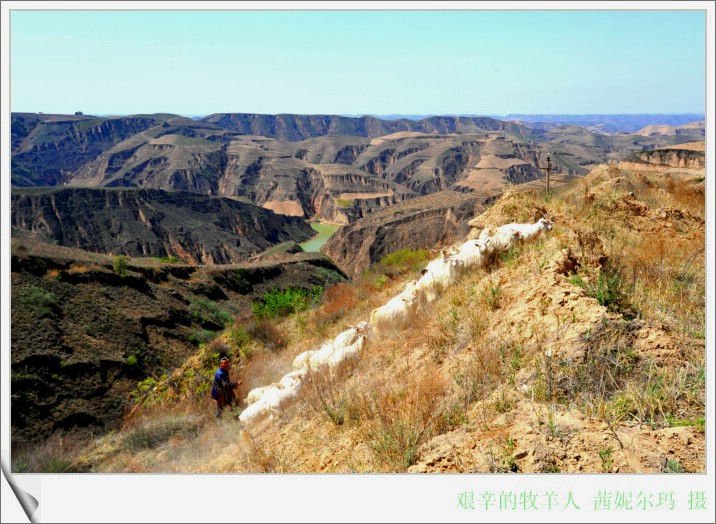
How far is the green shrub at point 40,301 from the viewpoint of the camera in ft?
50.8

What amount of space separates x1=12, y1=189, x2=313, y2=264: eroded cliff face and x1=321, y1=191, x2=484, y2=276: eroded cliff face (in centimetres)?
1313

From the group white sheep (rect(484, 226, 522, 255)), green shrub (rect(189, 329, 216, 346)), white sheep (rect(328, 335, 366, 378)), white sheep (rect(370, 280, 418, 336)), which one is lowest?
green shrub (rect(189, 329, 216, 346))

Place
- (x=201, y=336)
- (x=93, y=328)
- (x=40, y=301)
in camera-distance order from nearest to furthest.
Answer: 1. (x=40, y=301)
2. (x=93, y=328)
3. (x=201, y=336)

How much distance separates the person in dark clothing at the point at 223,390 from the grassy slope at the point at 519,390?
0.35 metres

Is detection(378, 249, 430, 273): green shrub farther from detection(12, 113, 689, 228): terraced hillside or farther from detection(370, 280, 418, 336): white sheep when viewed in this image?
detection(12, 113, 689, 228): terraced hillside

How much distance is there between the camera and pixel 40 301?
1593 cm

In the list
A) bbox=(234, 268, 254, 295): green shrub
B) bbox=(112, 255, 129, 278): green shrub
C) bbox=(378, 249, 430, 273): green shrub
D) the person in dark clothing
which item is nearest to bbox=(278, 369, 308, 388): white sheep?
the person in dark clothing

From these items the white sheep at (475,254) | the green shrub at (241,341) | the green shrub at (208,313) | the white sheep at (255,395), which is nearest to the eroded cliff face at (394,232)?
the green shrub at (208,313)

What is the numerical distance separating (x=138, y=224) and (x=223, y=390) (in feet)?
186

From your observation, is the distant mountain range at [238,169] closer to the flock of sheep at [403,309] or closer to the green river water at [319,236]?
the green river water at [319,236]

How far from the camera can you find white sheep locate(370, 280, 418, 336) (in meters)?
6.96

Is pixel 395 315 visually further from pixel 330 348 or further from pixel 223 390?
pixel 223 390

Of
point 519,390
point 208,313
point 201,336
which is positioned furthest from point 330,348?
point 208,313

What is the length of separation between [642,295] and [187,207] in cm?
6618
